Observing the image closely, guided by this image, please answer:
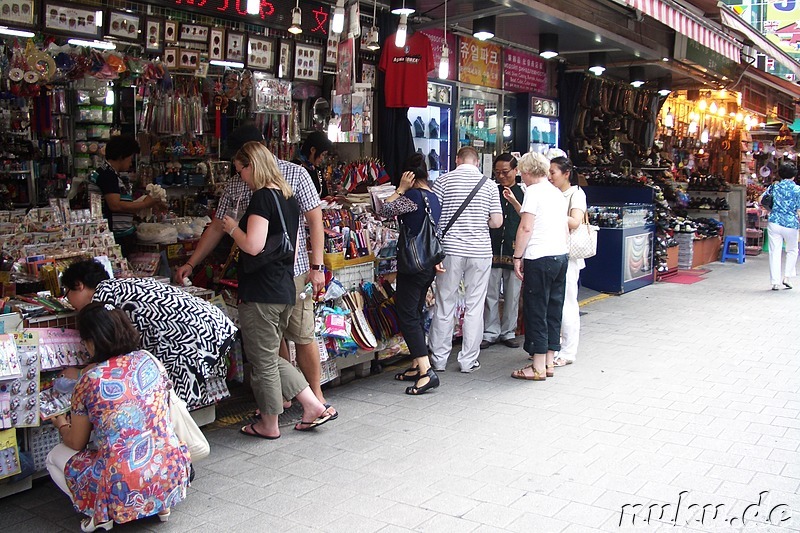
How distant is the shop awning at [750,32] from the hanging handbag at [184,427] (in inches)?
388

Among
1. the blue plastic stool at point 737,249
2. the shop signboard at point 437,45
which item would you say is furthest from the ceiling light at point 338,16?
the blue plastic stool at point 737,249

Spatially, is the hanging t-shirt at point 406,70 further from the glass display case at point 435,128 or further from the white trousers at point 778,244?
the white trousers at point 778,244

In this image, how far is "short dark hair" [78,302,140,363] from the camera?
342 centimetres

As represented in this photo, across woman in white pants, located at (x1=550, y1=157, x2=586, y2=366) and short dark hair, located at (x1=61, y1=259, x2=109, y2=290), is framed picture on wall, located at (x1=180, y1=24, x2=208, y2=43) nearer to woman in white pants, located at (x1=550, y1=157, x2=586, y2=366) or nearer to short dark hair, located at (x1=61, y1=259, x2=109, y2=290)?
short dark hair, located at (x1=61, y1=259, x2=109, y2=290)

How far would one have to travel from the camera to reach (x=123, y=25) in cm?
605

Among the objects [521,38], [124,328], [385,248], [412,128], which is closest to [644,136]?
[521,38]

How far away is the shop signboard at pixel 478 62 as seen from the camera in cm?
1009

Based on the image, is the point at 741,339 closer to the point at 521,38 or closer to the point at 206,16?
the point at 521,38

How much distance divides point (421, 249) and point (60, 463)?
117 inches

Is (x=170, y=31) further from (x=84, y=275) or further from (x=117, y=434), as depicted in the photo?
(x=117, y=434)

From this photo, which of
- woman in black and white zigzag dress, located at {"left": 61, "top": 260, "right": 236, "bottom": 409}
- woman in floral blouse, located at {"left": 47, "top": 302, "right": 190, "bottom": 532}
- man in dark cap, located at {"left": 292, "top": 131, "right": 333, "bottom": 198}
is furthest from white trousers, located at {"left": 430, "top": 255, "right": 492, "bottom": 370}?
woman in floral blouse, located at {"left": 47, "top": 302, "right": 190, "bottom": 532}

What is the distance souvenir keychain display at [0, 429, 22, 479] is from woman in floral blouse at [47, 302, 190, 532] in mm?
419

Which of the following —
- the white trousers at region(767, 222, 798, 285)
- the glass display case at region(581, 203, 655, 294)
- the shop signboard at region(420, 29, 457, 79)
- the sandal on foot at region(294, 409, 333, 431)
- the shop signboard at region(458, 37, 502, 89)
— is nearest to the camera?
the sandal on foot at region(294, 409, 333, 431)

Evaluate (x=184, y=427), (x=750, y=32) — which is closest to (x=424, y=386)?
(x=184, y=427)
